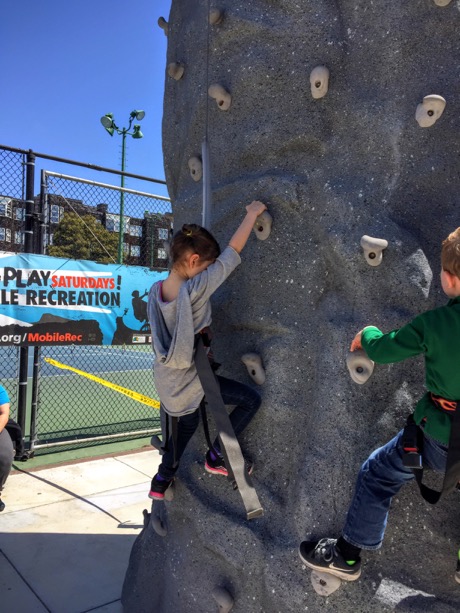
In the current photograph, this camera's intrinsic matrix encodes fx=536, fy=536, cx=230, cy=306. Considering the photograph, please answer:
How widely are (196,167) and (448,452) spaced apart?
1.83 metres

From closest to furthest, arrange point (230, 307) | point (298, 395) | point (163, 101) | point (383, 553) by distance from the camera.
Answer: point (383, 553), point (298, 395), point (230, 307), point (163, 101)

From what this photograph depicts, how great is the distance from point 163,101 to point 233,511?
234 cm

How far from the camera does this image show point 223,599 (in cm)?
232

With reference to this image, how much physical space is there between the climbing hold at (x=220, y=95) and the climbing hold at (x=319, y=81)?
17.5 inches

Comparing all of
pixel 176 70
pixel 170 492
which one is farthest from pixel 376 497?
pixel 176 70

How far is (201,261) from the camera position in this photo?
2.33m

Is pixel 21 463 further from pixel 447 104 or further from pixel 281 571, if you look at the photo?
pixel 447 104

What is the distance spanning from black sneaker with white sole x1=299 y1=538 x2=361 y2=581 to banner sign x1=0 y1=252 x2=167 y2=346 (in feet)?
13.3

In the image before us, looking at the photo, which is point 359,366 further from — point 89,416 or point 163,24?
point 89,416

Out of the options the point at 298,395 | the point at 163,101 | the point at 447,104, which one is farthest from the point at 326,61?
the point at 298,395

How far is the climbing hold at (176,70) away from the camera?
2.89m

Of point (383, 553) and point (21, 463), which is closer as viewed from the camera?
point (383, 553)

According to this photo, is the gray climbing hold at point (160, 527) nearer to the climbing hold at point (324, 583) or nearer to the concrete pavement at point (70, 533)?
the concrete pavement at point (70, 533)

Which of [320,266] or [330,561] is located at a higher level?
[320,266]
